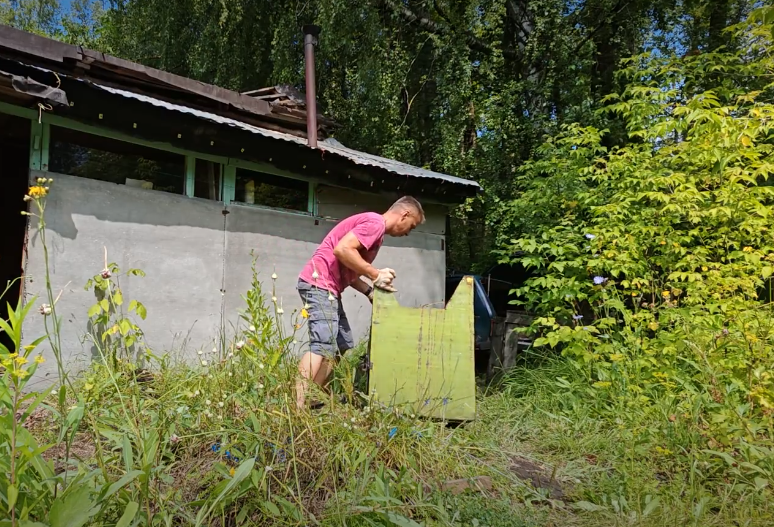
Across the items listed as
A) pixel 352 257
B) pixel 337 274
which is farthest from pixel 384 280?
pixel 337 274

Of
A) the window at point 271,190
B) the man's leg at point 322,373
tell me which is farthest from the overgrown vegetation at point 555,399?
the window at point 271,190

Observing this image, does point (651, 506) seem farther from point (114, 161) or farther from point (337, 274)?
point (114, 161)

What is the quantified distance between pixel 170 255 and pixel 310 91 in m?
3.51

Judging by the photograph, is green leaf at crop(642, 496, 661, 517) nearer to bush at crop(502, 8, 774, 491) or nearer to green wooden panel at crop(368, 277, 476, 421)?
bush at crop(502, 8, 774, 491)

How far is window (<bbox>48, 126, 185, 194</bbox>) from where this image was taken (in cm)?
432

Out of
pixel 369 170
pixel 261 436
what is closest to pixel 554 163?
pixel 369 170

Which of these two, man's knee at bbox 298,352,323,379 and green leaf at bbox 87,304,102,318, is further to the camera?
green leaf at bbox 87,304,102,318

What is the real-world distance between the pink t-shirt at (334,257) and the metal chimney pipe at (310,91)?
3119 mm

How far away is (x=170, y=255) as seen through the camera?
15.9 feet

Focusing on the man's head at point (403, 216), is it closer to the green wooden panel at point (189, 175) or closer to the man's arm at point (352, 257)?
the man's arm at point (352, 257)

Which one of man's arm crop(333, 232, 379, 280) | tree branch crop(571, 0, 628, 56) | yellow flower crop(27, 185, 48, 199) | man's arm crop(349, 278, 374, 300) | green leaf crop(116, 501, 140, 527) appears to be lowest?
green leaf crop(116, 501, 140, 527)

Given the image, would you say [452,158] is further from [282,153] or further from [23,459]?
[23,459]

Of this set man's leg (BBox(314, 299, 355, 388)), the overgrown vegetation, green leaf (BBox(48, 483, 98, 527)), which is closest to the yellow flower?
the overgrown vegetation

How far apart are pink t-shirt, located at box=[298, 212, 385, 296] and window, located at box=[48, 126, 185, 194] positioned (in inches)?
88.0
